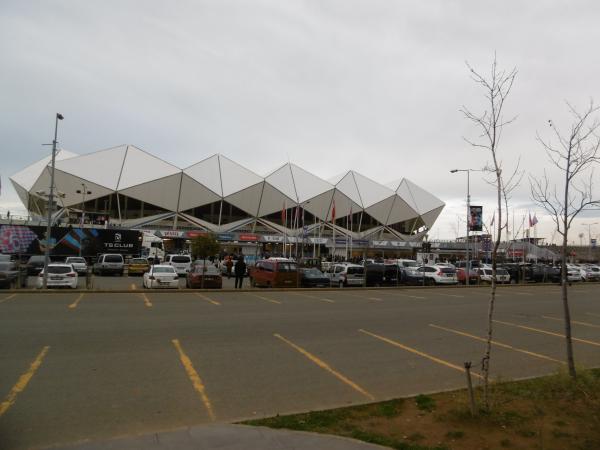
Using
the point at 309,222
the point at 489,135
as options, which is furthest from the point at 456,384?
the point at 309,222

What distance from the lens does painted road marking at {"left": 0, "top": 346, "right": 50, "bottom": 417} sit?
525 cm

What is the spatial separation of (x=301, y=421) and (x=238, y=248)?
73.3 m

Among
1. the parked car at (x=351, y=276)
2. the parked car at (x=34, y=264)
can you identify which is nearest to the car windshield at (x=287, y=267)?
the parked car at (x=351, y=276)

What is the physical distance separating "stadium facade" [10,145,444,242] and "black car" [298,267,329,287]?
37.4m

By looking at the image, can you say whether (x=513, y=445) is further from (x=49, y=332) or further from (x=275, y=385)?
(x=49, y=332)

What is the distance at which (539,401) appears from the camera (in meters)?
5.45

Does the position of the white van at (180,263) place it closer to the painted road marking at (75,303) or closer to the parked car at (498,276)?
the painted road marking at (75,303)

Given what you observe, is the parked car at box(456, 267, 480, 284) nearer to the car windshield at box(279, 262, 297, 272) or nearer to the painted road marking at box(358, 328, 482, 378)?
the car windshield at box(279, 262, 297, 272)

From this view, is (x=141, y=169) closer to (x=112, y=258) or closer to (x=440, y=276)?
(x=112, y=258)

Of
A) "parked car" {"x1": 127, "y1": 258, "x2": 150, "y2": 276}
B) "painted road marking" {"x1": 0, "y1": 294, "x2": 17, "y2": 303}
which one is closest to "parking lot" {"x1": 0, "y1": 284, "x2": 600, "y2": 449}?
"painted road marking" {"x1": 0, "y1": 294, "x2": 17, "y2": 303}

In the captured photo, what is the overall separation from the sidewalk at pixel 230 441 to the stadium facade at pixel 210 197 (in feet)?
193

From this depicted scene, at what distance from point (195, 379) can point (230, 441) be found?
2.41 m

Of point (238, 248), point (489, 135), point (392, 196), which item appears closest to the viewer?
point (489, 135)

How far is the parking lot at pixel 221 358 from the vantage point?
17.0ft
